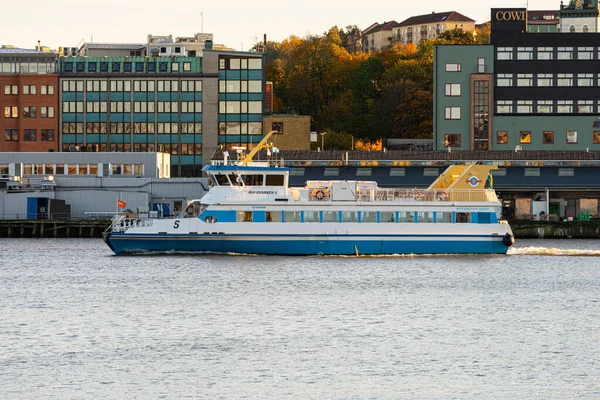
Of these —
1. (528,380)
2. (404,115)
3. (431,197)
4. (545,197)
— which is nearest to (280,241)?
(431,197)

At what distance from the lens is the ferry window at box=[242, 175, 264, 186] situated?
72938 mm

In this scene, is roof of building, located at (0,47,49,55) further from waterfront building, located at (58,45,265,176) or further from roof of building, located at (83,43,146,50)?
roof of building, located at (83,43,146,50)

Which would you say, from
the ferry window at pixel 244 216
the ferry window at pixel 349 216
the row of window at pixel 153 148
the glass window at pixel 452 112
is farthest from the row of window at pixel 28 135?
the ferry window at pixel 349 216

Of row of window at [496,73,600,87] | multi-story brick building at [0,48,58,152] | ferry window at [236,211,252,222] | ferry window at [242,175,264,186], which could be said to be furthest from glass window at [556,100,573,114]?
ferry window at [236,211,252,222]

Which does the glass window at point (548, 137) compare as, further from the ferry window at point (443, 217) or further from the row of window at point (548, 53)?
the ferry window at point (443, 217)

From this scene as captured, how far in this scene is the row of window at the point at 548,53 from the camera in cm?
12250

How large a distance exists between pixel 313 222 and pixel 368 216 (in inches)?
126

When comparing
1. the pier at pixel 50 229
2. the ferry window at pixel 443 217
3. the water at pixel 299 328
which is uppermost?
the ferry window at pixel 443 217

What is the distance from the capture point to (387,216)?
73312 millimetres

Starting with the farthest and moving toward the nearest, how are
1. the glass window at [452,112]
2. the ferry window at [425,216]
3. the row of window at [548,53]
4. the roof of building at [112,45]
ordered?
the roof of building at [112,45] → the glass window at [452,112] → the row of window at [548,53] → the ferry window at [425,216]

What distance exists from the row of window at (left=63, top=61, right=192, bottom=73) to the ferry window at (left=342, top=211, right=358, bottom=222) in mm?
66565

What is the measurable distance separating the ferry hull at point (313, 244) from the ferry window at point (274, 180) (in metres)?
3.07

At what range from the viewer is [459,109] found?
408 feet

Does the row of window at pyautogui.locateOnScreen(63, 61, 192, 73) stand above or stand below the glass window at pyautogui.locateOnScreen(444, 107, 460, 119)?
above
